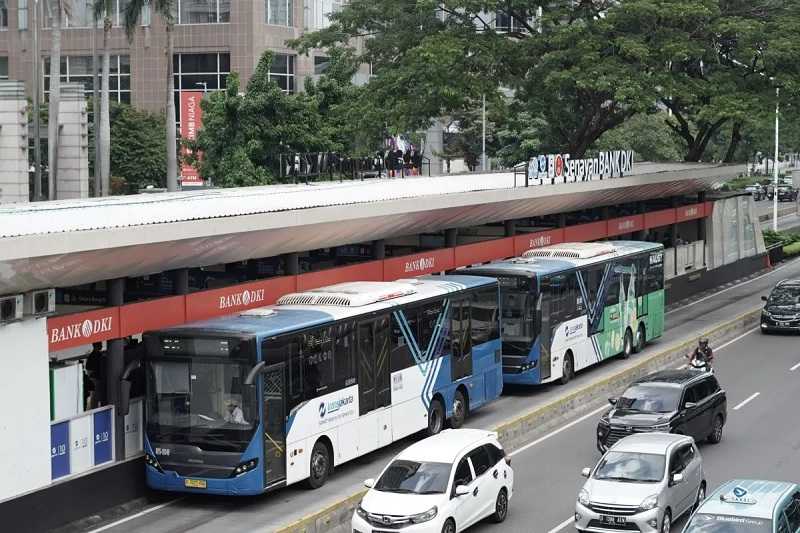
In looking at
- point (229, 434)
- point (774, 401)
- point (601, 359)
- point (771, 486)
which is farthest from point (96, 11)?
point (771, 486)

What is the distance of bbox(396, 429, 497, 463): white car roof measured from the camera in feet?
64.5

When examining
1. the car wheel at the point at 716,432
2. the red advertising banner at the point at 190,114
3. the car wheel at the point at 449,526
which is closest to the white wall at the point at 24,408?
the car wheel at the point at 449,526

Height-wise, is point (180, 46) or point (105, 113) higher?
point (180, 46)

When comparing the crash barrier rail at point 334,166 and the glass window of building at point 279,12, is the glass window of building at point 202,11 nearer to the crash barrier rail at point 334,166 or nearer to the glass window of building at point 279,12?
the glass window of building at point 279,12

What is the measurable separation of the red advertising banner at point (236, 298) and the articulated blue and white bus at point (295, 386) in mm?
1091

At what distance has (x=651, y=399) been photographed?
25.0 meters

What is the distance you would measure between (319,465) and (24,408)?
5.46 metres

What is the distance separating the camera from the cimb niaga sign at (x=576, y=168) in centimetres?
3953

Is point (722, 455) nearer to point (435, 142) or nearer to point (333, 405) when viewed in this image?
point (333, 405)

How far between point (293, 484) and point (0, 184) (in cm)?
4108

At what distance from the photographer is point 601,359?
35.6 meters

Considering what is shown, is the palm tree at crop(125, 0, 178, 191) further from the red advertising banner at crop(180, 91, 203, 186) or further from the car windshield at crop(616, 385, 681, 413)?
the car windshield at crop(616, 385, 681, 413)

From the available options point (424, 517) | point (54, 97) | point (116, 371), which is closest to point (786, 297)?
point (116, 371)

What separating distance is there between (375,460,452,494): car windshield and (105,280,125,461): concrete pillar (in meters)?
5.10
